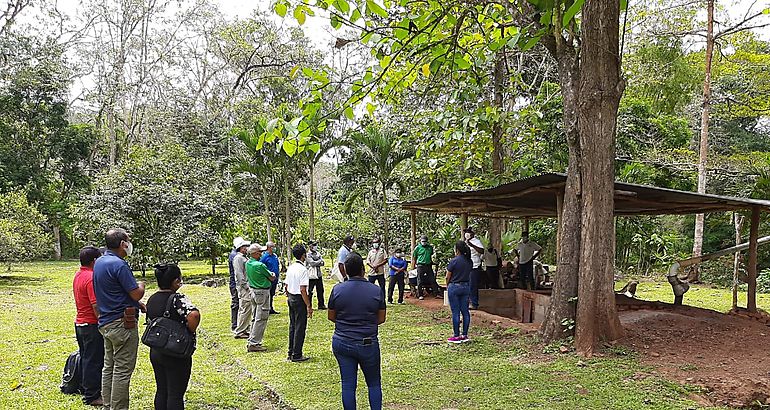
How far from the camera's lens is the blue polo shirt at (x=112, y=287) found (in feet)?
14.8

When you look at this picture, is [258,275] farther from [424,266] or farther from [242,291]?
[424,266]

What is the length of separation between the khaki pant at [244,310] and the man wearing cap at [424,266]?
4.43m

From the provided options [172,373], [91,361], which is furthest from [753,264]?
[91,361]

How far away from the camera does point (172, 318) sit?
13.5ft

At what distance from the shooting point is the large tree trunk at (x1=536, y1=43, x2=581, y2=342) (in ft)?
23.6

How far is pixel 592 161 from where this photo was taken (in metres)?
7.00

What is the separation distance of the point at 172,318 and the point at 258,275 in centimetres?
351

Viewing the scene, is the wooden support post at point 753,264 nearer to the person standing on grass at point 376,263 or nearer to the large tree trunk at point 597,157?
the large tree trunk at point 597,157

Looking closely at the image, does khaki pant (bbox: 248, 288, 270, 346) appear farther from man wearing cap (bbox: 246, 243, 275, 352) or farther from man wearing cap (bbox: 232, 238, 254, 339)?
man wearing cap (bbox: 232, 238, 254, 339)

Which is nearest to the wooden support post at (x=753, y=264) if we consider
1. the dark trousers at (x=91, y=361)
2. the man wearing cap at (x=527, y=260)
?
the man wearing cap at (x=527, y=260)

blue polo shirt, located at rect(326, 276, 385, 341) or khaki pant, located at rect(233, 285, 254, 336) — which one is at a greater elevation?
blue polo shirt, located at rect(326, 276, 385, 341)

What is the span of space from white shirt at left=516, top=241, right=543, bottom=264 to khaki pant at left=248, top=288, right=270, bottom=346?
5.66m

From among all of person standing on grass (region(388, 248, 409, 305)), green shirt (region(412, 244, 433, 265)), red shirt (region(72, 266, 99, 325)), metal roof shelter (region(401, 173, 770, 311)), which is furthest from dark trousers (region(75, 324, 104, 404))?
green shirt (region(412, 244, 433, 265))

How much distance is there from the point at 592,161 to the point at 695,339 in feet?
9.16
